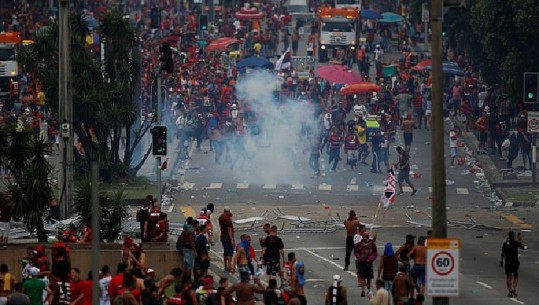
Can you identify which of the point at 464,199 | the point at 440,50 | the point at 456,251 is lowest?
the point at 464,199

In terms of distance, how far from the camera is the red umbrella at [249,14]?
97125 millimetres

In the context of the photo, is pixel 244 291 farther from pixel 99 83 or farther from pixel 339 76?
pixel 339 76

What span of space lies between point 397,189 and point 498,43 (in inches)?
472

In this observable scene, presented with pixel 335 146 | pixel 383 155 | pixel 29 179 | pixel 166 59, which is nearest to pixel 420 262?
pixel 29 179

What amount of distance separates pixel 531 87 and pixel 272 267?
63.5ft

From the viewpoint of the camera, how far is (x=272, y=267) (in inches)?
1431

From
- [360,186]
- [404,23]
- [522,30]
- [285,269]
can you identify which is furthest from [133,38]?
[404,23]

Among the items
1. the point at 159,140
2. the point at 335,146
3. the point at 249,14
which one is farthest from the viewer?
the point at 249,14

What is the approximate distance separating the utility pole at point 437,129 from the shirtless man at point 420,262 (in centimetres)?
808

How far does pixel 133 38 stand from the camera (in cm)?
5331

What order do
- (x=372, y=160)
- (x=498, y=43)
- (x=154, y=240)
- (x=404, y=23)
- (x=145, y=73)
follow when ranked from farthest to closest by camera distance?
(x=404, y=23), (x=145, y=73), (x=498, y=43), (x=372, y=160), (x=154, y=240)

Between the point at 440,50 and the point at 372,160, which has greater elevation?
the point at 440,50

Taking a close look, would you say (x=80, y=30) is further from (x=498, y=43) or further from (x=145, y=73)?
(x=145, y=73)

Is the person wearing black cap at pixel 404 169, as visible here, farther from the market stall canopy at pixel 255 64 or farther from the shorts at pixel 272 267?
the market stall canopy at pixel 255 64
